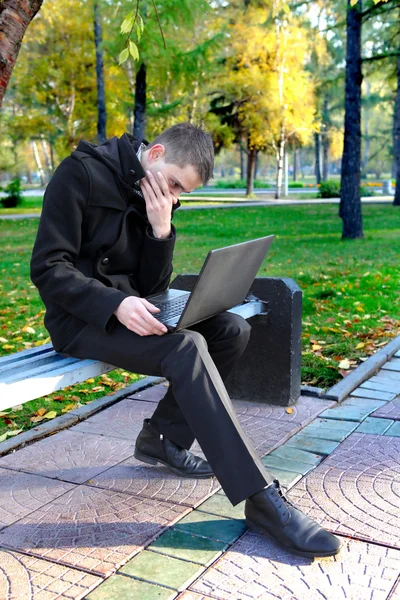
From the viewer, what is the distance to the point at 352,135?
13.3 metres

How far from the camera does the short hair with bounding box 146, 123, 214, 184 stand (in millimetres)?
2934

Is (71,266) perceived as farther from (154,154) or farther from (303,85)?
(303,85)

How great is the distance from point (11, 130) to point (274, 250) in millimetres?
19864

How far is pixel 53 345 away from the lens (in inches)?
125

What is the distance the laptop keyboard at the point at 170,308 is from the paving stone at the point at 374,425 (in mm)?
1318

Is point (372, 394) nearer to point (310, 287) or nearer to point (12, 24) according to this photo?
point (12, 24)

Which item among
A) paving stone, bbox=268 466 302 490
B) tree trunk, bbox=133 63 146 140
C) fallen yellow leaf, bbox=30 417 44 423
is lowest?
fallen yellow leaf, bbox=30 417 44 423

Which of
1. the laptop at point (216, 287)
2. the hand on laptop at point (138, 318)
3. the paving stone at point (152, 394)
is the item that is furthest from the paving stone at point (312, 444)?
the hand on laptop at point (138, 318)

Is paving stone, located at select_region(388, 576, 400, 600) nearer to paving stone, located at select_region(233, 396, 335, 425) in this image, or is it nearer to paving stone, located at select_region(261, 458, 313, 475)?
paving stone, located at select_region(261, 458, 313, 475)

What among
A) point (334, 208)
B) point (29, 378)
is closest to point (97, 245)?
point (29, 378)

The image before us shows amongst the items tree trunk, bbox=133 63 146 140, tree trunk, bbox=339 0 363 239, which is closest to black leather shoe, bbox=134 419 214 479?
tree trunk, bbox=339 0 363 239

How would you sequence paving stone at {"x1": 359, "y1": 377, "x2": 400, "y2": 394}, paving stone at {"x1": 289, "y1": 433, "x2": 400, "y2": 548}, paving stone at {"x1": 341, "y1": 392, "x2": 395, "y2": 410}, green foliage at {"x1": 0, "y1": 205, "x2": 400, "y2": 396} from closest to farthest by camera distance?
paving stone at {"x1": 289, "y1": 433, "x2": 400, "y2": 548} < paving stone at {"x1": 341, "y1": 392, "x2": 395, "y2": 410} < paving stone at {"x1": 359, "y1": 377, "x2": 400, "y2": 394} < green foliage at {"x1": 0, "y1": 205, "x2": 400, "y2": 396}

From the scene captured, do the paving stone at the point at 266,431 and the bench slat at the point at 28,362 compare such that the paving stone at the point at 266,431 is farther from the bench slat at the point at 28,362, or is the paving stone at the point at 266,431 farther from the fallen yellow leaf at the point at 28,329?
the fallen yellow leaf at the point at 28,329

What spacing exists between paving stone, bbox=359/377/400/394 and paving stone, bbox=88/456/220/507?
179 centimetres
